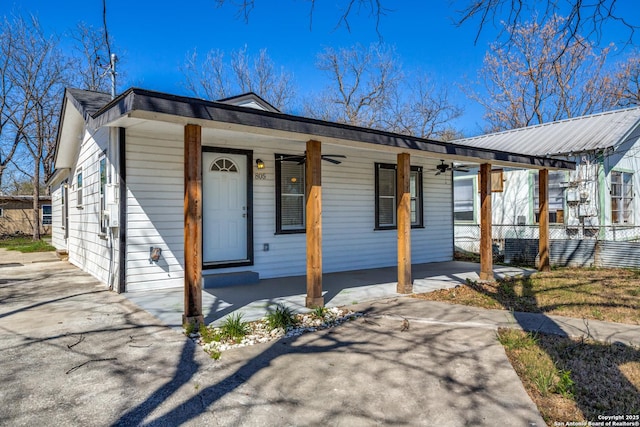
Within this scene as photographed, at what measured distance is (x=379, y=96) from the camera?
73.3 ft

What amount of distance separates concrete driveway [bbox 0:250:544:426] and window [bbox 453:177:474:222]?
8801 mm

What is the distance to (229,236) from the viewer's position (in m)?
6.79

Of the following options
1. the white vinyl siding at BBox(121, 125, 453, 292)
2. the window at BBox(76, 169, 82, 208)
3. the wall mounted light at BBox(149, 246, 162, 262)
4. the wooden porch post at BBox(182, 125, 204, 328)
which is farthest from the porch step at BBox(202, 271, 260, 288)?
the window at BBox(76, 169, 82, 208)

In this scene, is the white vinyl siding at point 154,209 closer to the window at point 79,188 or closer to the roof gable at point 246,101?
the roof gable at point 246,101

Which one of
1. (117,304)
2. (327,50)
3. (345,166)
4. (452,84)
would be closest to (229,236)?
(117,304)

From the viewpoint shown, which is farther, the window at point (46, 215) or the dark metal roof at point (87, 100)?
the window at point (46, 215)

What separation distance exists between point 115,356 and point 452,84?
22.5 metres

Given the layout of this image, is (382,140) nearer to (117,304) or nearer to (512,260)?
(117,304)

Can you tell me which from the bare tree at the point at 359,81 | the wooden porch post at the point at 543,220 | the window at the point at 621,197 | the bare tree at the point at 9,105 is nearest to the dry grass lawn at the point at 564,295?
the wooden porch post at the point at 543,220

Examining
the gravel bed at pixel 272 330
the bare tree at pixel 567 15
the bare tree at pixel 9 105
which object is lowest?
the gravel bed at pixel 272 330

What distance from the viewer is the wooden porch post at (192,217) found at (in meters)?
3.99

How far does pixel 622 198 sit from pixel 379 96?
1389 cm

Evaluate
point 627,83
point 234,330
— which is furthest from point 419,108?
point 234,330

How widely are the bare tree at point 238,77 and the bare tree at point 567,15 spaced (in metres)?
19.8
